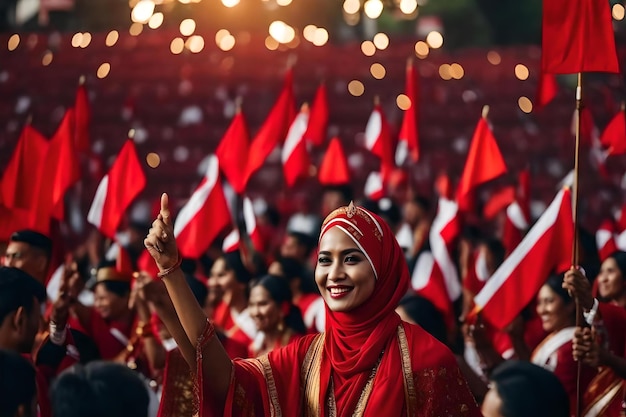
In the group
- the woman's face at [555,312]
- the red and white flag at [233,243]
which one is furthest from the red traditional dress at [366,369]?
the red and white flag at [233,243]

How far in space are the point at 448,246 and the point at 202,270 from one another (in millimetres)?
2038

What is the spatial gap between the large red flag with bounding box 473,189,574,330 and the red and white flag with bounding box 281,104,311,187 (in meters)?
3.79

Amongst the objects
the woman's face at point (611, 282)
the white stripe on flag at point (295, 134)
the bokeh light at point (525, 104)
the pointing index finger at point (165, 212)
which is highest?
the bokeh light at point (525, 104)

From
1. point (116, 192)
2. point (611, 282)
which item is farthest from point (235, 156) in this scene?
point (611, 282)

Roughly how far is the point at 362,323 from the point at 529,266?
1.74m

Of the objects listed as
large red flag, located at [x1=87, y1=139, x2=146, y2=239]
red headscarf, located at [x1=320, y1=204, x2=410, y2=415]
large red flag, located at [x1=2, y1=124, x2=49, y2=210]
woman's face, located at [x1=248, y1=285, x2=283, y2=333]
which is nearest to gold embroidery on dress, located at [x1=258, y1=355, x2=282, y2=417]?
red headscarf, located at [x1=320, y1=204, x2=410, y2=415]

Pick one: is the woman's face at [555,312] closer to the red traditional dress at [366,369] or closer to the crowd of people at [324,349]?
the crowd of people at [324,349]

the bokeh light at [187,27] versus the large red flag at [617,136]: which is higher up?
the bokeh light at [187,27]

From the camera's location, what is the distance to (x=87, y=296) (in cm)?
859

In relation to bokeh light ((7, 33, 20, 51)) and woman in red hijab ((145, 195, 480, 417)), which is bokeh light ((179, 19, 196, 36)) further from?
woman in red hijab ((145, 195, 480, 417))

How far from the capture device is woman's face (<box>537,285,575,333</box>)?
17.7ft

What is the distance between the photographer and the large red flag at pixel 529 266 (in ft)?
16.9

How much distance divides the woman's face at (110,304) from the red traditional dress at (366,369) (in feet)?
9.60

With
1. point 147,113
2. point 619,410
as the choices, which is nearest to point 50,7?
point 147,113
